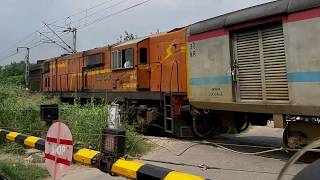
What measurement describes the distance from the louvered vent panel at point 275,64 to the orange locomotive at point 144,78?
351 centimetres

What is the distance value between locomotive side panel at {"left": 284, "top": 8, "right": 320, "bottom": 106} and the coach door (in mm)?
281

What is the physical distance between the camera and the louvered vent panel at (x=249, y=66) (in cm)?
941

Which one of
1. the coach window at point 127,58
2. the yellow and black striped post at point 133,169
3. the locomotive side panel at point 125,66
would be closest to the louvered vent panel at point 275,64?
the yellow and black striped post at point 133,169

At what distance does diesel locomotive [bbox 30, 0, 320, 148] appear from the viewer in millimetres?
8359

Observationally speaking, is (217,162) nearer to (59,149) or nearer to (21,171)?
(21,171)

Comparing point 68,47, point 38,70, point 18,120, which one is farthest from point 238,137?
point 68,47

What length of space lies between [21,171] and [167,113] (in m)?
5.26

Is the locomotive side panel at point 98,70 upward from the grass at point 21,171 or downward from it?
upward

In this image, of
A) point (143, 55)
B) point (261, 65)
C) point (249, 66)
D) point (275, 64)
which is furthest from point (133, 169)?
point (143, 55)

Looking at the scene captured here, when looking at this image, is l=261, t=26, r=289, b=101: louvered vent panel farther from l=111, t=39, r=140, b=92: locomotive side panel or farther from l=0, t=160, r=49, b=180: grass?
l=111, t=39, r=140, b=92: locomotive side panel

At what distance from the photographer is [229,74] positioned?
393 inches

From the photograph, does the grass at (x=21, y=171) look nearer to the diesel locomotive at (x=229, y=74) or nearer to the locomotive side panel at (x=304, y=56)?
the diesel locomotive at (x=229, y=74)

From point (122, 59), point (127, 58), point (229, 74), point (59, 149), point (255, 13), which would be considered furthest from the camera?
point (122, 59)

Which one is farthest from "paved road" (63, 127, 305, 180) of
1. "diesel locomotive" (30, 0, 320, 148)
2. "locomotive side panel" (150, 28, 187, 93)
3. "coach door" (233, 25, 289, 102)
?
"locomotive side panel" (150, 28, 187, 93)
